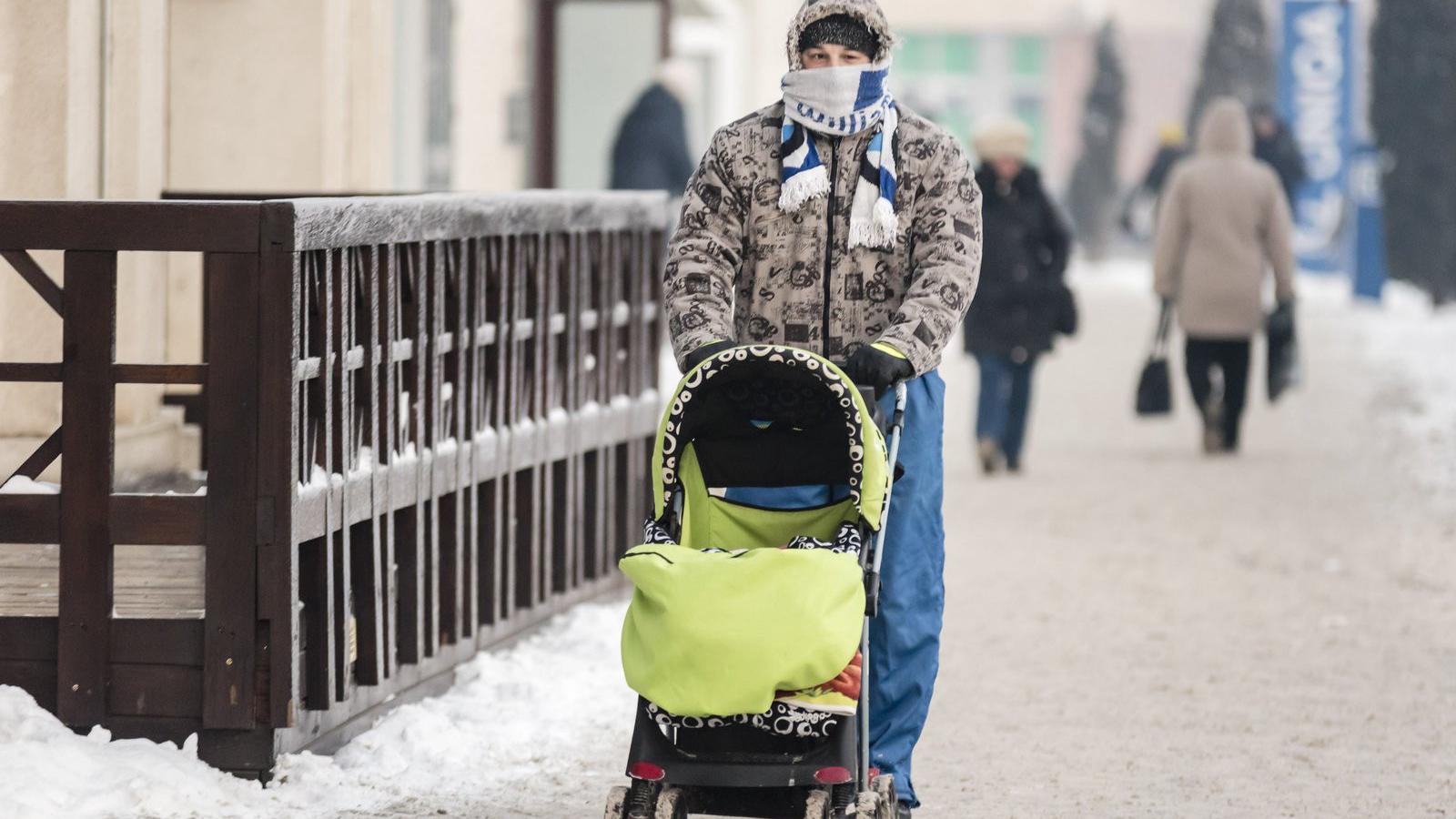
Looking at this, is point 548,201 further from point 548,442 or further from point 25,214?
point 25,214

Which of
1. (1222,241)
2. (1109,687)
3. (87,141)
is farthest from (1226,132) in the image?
(87,141)

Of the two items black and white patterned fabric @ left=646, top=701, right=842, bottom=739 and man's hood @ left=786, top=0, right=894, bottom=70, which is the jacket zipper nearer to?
man's hood @ left=786, top=0, right=894, bottom=70

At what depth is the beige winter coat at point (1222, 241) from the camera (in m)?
14.1

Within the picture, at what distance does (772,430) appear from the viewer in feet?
17.6

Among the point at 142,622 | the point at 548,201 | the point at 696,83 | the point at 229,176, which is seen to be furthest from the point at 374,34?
the point at 696,83

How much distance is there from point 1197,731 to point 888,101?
2.37 metres

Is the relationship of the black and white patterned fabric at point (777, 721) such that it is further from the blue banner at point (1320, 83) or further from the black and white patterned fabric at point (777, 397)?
the blue banner at point (1320, 83)

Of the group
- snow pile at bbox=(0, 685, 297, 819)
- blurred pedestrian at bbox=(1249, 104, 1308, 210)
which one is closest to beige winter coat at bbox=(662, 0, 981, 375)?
snow pile at bbox=(0, 685, 297, 819)

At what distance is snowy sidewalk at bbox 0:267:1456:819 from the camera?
19.8 ft

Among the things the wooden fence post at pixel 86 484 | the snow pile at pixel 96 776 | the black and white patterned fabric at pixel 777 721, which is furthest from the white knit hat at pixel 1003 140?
the black and white patterned fabric at pixel 777 721

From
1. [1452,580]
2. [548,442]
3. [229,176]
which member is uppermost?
[229,176]

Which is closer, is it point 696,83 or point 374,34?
point 374,34

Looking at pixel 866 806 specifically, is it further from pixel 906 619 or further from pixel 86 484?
pixel 86 484

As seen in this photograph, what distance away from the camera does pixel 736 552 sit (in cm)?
509
